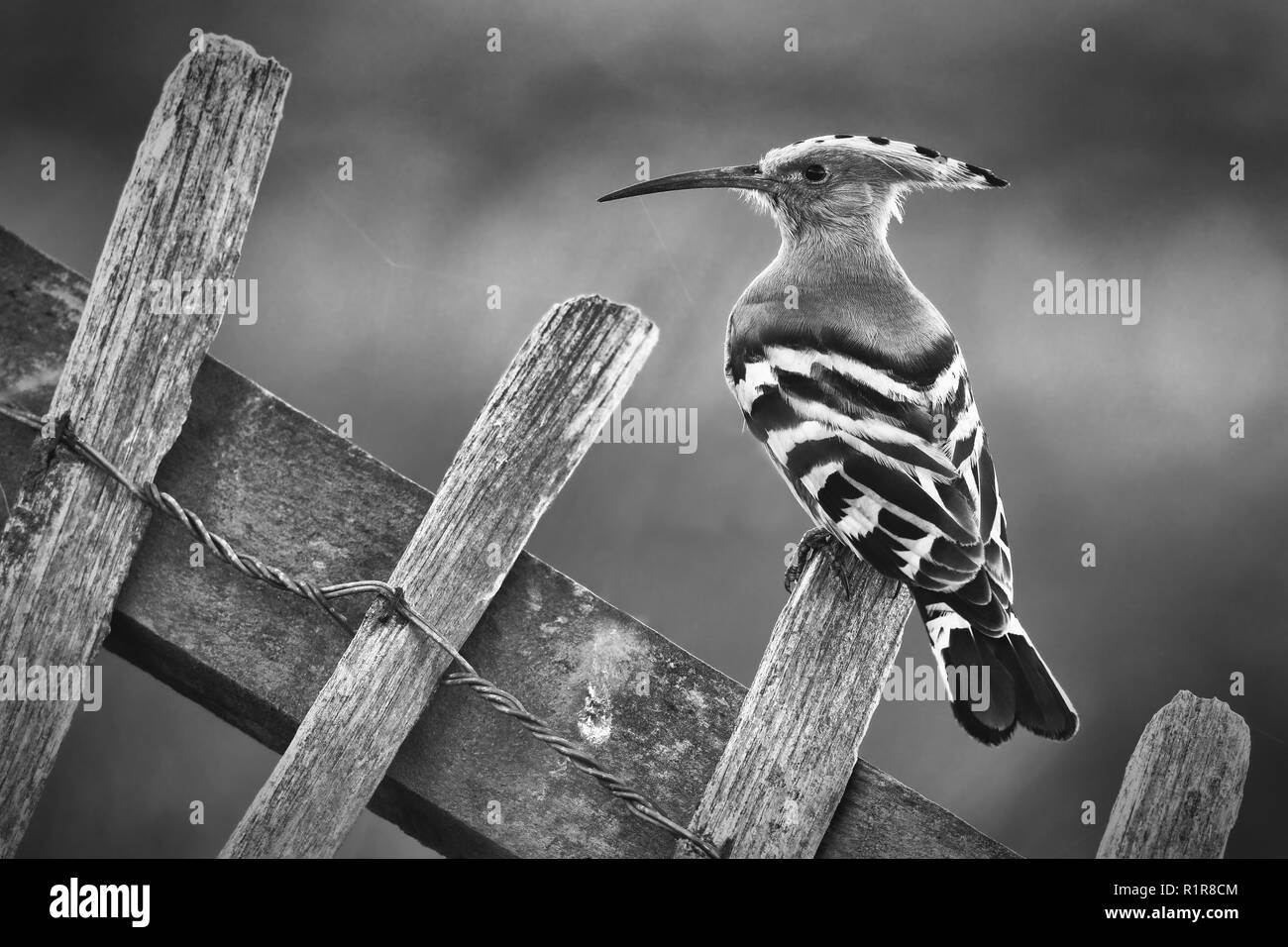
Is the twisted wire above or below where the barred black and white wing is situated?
below

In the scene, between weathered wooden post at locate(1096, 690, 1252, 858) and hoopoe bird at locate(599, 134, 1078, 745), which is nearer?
weathered wooden post at locate(1096, 690, 1252, 858)

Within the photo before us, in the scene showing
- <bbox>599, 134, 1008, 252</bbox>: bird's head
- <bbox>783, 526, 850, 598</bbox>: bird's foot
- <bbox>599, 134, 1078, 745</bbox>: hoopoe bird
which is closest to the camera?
<bbox>783, 526, 850, 598</bbox>: bird's foot

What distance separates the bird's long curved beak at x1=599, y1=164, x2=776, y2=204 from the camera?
2.16 meters

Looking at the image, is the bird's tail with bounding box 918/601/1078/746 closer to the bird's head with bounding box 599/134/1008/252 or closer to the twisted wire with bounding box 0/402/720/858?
the twisted wire with bounding box 0/402/720/858

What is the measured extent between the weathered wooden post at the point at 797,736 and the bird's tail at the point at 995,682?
204 mm

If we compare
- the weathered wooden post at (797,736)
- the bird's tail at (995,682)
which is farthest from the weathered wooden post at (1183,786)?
the weathered wooden post at (797,736)

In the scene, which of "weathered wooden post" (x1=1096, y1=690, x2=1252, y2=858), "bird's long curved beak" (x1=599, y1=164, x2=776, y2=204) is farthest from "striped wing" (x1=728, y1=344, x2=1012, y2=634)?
"bird's long curved beak" (x1=599, y1=164, x2=776, y2=204)

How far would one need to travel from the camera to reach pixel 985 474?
190 cm

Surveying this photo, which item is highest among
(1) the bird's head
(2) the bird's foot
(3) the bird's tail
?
(1) the bird's head

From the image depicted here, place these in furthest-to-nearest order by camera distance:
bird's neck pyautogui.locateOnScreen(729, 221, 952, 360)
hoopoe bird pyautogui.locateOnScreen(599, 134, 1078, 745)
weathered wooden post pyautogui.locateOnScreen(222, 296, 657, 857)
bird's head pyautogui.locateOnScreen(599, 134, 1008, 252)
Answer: bird's head pyautogui.locateOnScreen(599, 134, 1008, 252), bird's neck pyautogui.locateOnScreen(729, 221, 952, 360), hoopoe bird pyautogui.locateOnScreen(599, 134, 1078, 745), weathered wooden post pyautogui.locateOnScreen(222, 296, 657, 857)

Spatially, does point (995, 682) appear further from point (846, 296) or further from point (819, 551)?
point (846, 296)

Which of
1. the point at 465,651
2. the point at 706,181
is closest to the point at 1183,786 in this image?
the point at 465,651

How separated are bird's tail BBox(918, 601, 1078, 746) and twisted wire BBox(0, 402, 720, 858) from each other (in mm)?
443

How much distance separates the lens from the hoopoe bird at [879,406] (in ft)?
5.24
